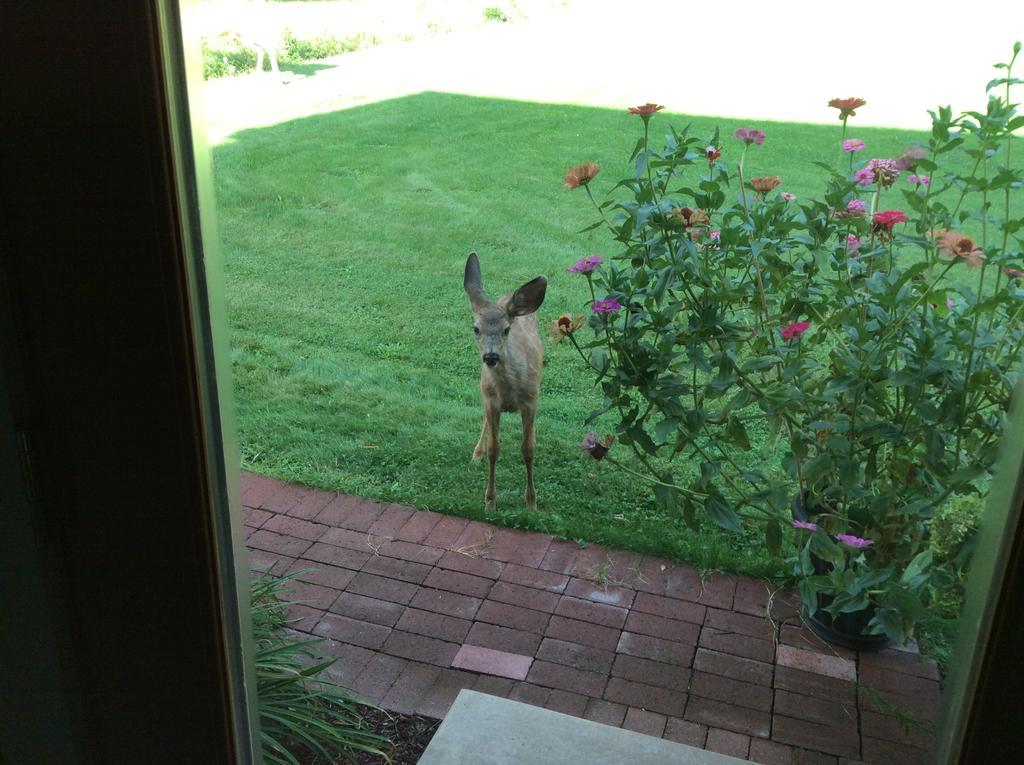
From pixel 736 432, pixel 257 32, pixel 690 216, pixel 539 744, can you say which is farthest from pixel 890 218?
pixel 257 32

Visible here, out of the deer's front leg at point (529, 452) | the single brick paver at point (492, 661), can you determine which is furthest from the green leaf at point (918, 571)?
the deer's front leg at point (529, 452)

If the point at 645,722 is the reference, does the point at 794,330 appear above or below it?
above

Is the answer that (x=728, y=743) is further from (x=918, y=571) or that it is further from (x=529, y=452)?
(x=529, y=452)

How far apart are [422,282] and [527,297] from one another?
1950 mm

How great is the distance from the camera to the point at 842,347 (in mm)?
2201

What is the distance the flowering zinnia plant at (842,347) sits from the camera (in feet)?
6.33

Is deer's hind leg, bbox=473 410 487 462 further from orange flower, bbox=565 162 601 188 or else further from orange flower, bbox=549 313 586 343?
orange flower, bbox=565 162 601 188

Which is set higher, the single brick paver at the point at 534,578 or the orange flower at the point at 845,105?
the orange flower at the point at 845,105

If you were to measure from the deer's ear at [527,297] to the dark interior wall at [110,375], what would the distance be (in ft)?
6.93

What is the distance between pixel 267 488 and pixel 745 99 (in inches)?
172

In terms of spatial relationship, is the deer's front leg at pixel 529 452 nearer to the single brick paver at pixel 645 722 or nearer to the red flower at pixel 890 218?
the single brick paver at pixel 645 722

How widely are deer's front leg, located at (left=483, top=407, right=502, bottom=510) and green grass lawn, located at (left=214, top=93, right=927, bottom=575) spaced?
0.13ft

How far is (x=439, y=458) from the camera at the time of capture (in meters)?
3.51

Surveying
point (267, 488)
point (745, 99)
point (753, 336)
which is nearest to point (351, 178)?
point (745, 99)
